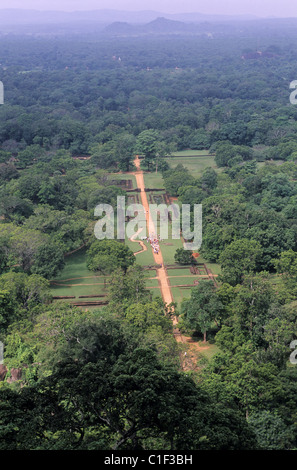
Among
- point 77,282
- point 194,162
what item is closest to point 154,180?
point 194,162

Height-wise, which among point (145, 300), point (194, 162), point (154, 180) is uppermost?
point (145, 300)

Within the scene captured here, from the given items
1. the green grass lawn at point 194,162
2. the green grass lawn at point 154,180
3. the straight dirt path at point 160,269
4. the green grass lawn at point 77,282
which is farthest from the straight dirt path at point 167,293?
the green grass lawn at point 194,162

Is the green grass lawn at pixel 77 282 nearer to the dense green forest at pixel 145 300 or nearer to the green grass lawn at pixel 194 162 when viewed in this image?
the dense green forest at pixel 145 300

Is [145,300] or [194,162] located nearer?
[145,300]

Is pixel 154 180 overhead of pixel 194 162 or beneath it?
beneath

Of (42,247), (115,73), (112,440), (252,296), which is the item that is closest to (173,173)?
(42,247)

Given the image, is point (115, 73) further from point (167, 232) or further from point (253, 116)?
point (167, 232)

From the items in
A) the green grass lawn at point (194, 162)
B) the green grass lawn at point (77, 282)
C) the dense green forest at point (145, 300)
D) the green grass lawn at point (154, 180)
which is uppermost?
the dense green forest at point (145, 300)

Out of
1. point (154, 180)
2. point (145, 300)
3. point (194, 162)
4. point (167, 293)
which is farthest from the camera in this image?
point (194, 162)

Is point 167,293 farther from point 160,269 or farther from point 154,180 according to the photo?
point 154,180
